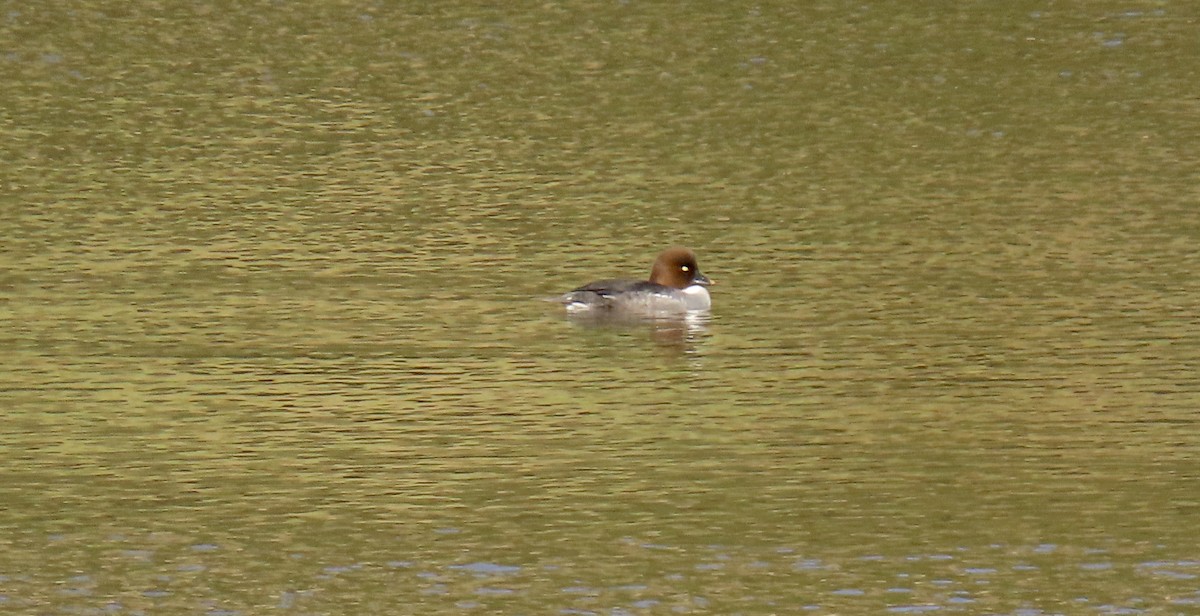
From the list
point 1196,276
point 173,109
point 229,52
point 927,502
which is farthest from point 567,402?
point 229,52

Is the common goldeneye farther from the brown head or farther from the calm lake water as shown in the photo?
the calm lake water

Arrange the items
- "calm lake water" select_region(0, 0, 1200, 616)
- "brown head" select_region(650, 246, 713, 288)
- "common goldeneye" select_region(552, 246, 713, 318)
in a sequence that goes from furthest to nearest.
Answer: "brown head" select_region(650, 246, 713, 288) → "common goldeneye" select_region(552, 246, 713, 318) → "calm lake water" select_region(0, 0, 1200, 616)

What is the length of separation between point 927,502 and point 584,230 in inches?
352

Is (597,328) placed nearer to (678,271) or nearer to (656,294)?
(656,294)

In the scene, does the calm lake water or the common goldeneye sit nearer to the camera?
the calm lake water

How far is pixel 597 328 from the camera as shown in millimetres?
18641

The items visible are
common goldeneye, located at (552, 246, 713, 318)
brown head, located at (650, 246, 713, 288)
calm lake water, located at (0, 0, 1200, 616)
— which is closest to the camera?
calm lake water, located at (0, 0, 1200, 616)

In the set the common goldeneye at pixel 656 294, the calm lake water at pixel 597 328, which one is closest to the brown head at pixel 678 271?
the common goldeneye at pixel 656 294

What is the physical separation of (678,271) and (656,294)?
31 centimetres

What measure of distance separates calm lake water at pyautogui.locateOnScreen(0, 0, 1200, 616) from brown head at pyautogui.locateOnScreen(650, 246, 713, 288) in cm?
58

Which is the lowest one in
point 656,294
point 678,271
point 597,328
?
point 597,328

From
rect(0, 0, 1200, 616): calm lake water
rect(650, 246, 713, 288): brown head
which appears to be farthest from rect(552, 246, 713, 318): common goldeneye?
rect(0, 0, 1200, 616): calm lake water

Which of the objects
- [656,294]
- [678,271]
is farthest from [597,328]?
[678,271]

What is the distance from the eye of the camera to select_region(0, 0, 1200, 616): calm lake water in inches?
488
